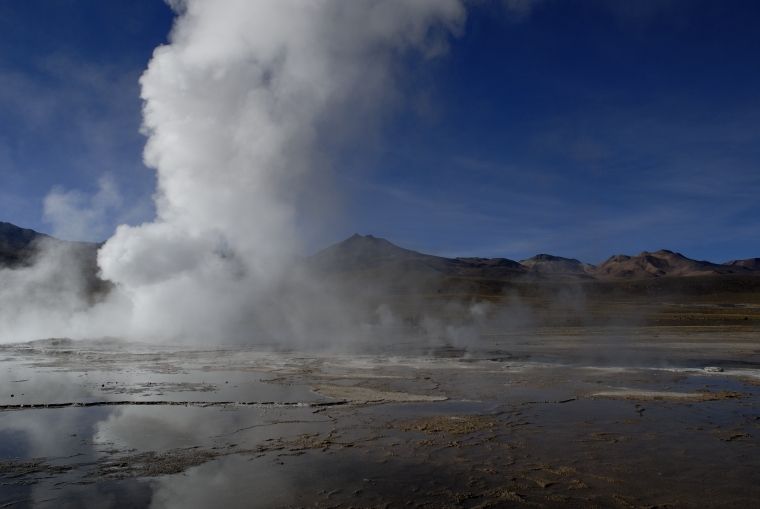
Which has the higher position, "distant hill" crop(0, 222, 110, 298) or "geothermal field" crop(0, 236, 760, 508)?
"distant hill" crop(0, 222, 110, 298)

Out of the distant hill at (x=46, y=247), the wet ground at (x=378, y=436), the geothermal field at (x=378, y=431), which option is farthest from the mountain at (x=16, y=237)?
the wet ground at (x=378, y=436)

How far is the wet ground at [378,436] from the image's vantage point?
21.9 ft

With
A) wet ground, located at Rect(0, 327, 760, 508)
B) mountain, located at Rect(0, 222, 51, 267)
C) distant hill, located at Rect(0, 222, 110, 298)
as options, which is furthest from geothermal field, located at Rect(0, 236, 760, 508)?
mountain, located at Rect(0, 222, 51, 267)

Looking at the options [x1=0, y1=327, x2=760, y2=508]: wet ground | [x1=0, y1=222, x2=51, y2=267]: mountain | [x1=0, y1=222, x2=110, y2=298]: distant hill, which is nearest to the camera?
[x1=0, y1=327, x2=760, y2=508]: wet ground

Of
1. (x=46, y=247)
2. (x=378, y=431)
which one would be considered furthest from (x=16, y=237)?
(x=378, y=431)

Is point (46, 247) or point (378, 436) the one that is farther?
point (46, 247)

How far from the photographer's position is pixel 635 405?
1219cm

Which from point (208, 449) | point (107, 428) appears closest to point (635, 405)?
point (208, 449)

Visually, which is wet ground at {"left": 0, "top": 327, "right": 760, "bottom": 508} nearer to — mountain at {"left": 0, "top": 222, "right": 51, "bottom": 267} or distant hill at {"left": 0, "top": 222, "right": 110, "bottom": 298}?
distant hill at {"left": 0, "top": 222, "right": 110, "bottom": 298}

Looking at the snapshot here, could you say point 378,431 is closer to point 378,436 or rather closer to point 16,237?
point 378,436

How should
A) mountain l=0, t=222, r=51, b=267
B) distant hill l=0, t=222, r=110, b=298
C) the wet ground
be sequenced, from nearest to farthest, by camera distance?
the wet ground, distant hill l=0, t=222, r=110, b=298, mountain l=0, t=222, r=51, b=267

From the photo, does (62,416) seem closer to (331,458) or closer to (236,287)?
(331,458)

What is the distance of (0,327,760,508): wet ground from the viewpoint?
263 inches

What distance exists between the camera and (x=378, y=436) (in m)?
9.43
